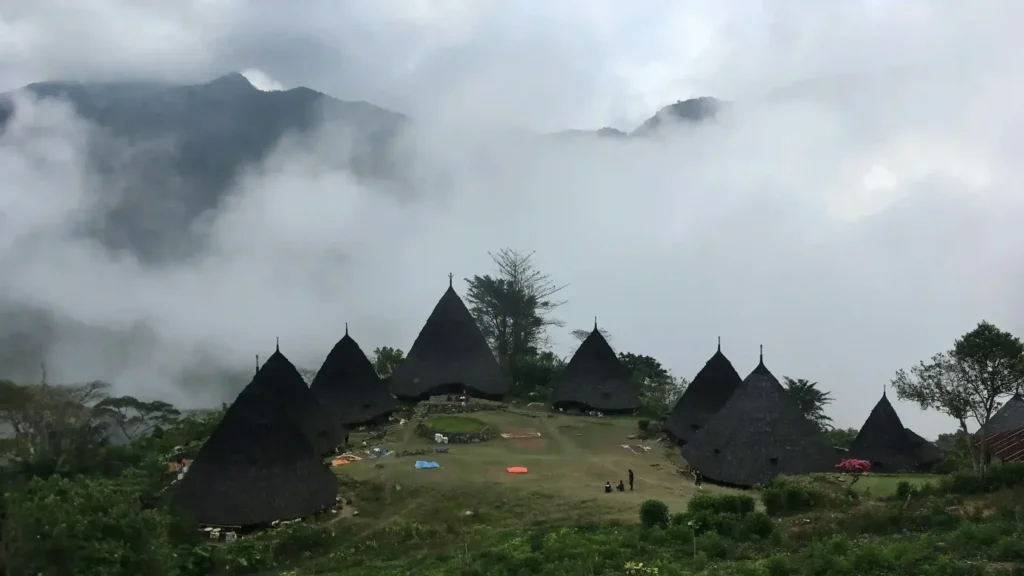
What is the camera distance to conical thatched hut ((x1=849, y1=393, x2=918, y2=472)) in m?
30.2

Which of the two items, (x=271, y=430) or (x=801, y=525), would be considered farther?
(x=271, y=430)

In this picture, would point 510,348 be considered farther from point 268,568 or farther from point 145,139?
point 145,139

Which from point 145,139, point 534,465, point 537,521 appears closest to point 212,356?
point 145,139

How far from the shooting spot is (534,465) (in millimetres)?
28672

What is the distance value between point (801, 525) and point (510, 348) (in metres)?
36.5

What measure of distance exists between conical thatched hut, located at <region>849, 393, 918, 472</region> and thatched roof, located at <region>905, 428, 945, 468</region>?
0.15 m

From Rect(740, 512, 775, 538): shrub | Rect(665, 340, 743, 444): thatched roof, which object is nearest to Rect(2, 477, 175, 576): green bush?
Rect(740, 512, 775, 538): shrub

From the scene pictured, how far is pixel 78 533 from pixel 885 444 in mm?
30083

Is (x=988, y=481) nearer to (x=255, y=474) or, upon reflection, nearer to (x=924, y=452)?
(x=924, y=452)

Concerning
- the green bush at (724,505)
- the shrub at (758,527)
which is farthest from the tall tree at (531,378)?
the shrub at (758,527)

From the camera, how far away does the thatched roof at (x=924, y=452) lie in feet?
100

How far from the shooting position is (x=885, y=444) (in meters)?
30.6

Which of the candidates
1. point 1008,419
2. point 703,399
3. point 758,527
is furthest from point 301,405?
point 1008,419

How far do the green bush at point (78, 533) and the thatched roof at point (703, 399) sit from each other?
24714 millimetres
